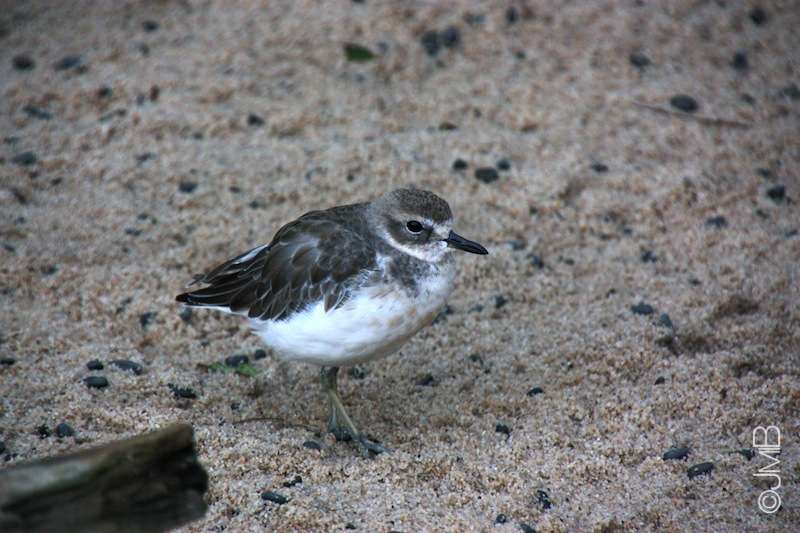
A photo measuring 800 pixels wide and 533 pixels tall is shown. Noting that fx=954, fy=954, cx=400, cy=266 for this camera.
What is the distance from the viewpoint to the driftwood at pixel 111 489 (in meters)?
2.71

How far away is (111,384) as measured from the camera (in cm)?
497

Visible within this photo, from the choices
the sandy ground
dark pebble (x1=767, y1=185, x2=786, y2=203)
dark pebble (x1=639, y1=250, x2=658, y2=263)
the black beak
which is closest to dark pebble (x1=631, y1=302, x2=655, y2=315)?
the sandy ground

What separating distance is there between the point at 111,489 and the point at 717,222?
4.63 m

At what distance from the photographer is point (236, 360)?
5355 millimetres

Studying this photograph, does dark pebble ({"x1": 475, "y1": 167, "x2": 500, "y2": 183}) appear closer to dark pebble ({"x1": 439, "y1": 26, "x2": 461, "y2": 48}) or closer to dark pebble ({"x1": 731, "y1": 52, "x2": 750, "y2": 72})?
dark pebble ({"x1": 439, "y1": 26, "x2": 461, "y2": 48})

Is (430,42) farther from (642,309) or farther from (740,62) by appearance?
(642,309)

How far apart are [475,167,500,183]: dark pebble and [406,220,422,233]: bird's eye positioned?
1857mm

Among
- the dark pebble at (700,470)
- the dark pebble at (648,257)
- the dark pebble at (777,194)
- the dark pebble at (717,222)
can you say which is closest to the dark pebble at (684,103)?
the dark pebble at (777,194)

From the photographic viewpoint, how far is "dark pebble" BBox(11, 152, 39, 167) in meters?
6.76

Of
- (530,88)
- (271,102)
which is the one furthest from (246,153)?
(530,88)

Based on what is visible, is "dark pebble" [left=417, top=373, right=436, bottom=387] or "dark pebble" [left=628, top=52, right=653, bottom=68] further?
"dark pebble" [left=628, top=52, right=653, bottom=68]

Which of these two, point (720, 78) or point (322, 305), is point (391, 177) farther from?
point (720, 78)

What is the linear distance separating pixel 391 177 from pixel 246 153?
42.8 inches

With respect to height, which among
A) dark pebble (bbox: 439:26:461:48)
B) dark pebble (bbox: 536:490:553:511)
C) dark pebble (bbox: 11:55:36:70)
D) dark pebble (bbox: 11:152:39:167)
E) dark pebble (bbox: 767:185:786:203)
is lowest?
dark pebble (bbox: 767:185:786:203)
